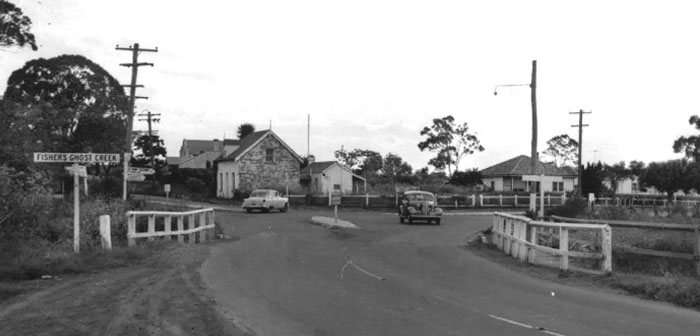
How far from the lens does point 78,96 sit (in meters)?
47.5

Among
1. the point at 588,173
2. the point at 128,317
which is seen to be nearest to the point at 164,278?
the point at 128,317

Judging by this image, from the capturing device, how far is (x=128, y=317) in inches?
344

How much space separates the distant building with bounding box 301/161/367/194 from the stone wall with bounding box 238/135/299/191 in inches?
216

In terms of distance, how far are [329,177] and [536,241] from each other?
53032 millimetres

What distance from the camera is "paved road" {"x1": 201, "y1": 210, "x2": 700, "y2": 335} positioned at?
8.65m

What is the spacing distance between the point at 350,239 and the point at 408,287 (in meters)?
11.5

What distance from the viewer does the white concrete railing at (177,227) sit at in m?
17.8

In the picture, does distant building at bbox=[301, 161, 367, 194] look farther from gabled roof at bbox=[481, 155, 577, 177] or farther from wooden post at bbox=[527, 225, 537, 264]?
wooden post at bbox=[527, 225, 537, 264]

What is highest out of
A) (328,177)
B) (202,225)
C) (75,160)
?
(328,177)

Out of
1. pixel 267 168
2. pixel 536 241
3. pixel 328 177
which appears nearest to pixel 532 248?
pixel 536 241

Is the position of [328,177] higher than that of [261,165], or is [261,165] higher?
[261,165]

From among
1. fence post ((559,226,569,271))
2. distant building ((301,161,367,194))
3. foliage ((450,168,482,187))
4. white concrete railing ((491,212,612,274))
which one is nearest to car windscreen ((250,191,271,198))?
distant building ((301,161,367,194))

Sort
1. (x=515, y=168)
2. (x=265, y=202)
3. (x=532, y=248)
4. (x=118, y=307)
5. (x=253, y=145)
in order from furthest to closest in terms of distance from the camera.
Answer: (x=515, y=168) → (x=253, y=145) → (x=265, y=202) → (x=532, y=248) → (x=118, y=307)

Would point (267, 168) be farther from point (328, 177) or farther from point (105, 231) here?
point (105, 231)
